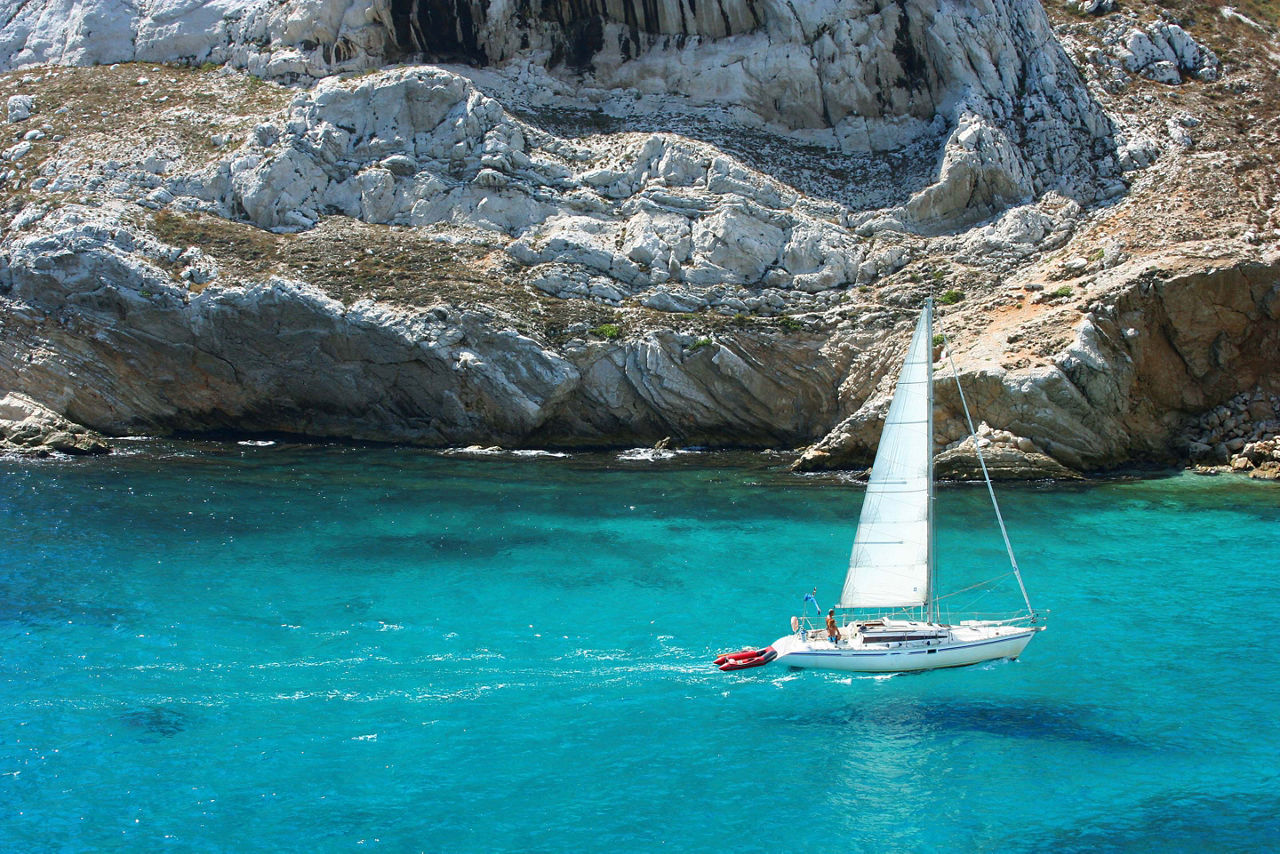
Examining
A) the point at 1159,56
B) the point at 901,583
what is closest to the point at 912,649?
the point at 901,583

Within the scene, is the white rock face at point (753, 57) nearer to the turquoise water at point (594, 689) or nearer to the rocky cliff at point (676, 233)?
the rocky cliff at point (676, 233)

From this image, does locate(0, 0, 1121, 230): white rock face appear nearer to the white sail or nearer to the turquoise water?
the turquoise water

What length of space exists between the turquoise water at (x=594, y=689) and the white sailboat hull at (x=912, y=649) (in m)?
0.33

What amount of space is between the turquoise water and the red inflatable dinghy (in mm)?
258

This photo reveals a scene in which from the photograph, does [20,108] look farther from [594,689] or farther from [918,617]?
[918,617]

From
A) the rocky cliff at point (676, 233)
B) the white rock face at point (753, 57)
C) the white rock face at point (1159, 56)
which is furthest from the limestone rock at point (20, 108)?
the white rock face at point (1159, 56)

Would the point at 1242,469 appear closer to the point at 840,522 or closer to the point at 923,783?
the point at 840,522

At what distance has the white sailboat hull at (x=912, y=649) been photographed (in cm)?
2005

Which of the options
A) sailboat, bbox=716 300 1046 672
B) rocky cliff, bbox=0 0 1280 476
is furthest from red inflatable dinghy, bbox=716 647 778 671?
rocky cliff, bbox=0 0 1280 476

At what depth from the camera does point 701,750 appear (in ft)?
55.6

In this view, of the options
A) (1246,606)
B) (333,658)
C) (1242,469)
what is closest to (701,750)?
(333,658)

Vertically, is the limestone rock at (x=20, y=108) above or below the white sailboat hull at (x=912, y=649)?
above

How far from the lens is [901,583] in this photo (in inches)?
810

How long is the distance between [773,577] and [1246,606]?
11974 mm
